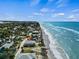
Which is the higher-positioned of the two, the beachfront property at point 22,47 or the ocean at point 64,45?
the beachfront property at point 22,47

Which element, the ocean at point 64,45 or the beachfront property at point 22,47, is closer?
the beachfront property at point 22,47

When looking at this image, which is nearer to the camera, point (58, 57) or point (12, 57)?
point (12, 57)

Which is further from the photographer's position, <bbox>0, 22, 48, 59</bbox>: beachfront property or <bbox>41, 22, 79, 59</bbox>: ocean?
<bbox>41, 22, 79, 59</bbox>: ocean

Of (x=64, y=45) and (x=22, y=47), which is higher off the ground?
(x=22, y=47)

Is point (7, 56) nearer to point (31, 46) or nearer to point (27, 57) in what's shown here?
point (27, 57)

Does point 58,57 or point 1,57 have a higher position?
point 1,57

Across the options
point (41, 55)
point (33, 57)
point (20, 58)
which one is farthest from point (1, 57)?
point (41, 55)

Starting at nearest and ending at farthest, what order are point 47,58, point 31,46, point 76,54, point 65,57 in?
point 47,58
point 65,57
point 76,54
point 31,46

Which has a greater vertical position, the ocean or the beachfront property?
the beachfront property

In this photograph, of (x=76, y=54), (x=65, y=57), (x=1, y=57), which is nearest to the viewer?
(x=1, y=57)

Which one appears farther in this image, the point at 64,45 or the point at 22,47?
the point at 64,45

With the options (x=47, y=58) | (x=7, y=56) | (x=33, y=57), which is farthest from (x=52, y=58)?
(x=7, y=56)
